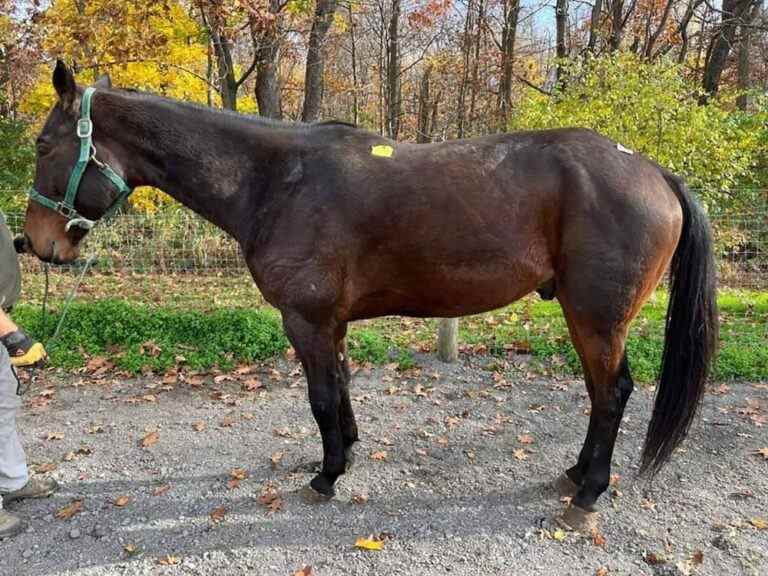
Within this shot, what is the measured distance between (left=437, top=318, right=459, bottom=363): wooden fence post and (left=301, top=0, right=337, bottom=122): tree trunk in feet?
18.5

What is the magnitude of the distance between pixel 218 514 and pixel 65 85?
2.32 meters

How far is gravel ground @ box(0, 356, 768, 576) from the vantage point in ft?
8.82

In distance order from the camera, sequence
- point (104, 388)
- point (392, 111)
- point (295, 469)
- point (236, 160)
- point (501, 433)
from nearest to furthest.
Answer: point (236, 160)
point (295, 469)
point (501, 433)
point (104, 388)
point (392, 111)

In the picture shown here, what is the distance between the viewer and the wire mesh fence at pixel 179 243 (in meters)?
6.42

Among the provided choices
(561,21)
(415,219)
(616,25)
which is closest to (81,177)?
(415,219)

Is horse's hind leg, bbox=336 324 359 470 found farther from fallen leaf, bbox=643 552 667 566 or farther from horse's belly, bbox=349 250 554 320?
fallen leaf, bbox=643 552 667 566

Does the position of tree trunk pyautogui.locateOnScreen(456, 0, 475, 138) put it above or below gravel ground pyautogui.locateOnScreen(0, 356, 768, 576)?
above

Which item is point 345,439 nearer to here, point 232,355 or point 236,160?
point 236,160

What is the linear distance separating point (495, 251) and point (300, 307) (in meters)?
1.02

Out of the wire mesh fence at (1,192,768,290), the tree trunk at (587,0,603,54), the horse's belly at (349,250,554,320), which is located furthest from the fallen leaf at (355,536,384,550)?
the tree trunk at (587,0,603,54)

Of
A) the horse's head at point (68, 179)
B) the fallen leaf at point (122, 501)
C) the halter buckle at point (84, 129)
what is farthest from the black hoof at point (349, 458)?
the halter buckle at point (84, 129)

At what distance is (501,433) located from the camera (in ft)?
13.2

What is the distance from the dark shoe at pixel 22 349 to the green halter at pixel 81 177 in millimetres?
594

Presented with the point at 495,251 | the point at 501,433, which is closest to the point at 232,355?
the point at 501,433
